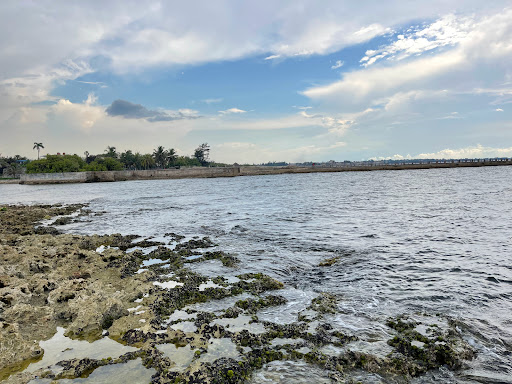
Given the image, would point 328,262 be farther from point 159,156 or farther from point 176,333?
point 159,156

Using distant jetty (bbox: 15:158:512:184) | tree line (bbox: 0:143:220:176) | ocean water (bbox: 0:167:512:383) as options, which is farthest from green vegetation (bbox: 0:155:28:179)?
ocean water (bbox: 0:167:512:383)

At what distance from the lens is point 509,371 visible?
5.21 m

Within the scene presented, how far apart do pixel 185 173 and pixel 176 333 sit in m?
142

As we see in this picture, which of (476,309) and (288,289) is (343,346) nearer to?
(288,289)

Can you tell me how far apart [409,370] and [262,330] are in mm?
2775

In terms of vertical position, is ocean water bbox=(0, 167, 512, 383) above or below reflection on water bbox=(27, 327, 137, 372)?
below

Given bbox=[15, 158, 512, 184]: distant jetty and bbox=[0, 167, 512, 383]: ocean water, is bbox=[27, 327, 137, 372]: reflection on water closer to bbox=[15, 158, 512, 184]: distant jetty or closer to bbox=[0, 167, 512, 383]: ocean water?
bbox=[0, 167, 512, 383]: ocean water

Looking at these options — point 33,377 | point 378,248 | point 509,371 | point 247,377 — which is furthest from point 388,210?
point 33,377

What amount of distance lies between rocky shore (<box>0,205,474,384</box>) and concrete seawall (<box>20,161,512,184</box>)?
408 ft

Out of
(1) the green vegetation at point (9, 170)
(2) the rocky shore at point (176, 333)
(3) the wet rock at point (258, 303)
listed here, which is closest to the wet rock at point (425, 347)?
(2) the rocky shore at point (176, 333)

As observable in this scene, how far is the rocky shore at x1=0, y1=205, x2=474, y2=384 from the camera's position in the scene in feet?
17.1

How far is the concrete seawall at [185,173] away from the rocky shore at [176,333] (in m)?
124

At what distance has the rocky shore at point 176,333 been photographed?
521 cm

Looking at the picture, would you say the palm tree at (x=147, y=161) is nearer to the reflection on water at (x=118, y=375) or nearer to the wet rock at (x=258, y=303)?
the wet rock at (x=258, y=303)
